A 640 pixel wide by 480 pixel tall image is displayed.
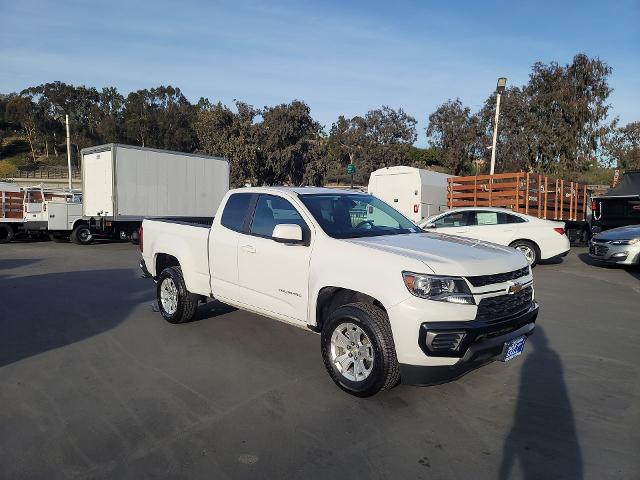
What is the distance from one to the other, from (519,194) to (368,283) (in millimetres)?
11825

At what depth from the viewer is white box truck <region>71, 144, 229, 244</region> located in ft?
53.7

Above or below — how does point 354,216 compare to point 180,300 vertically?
above

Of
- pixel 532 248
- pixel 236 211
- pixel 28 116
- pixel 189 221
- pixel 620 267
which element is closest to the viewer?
pixel 236 211

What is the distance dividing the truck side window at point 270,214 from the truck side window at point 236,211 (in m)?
0.20

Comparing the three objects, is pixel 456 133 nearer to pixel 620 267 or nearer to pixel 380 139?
pixel 380 139

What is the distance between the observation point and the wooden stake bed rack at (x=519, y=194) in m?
14.5

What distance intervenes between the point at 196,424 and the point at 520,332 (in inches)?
106

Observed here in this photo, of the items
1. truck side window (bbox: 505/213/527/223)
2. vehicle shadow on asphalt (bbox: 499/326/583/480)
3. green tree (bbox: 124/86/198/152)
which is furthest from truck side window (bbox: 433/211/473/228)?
green tree (bbox: 124/86/198/152)

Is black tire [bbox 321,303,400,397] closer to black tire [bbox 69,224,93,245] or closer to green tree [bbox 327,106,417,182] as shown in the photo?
black tire [bbox 69,224,93,245]

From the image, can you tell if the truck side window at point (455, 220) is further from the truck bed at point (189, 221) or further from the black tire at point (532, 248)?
the truck bed at point (189, 221)

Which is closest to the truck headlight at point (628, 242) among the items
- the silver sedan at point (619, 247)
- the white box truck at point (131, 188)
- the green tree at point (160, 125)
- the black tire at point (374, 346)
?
the silver sedan at point (619, 247)

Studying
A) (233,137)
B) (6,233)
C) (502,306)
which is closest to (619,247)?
(502,306)

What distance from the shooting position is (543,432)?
11.8 ft

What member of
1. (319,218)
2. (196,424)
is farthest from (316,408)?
(319,218)
